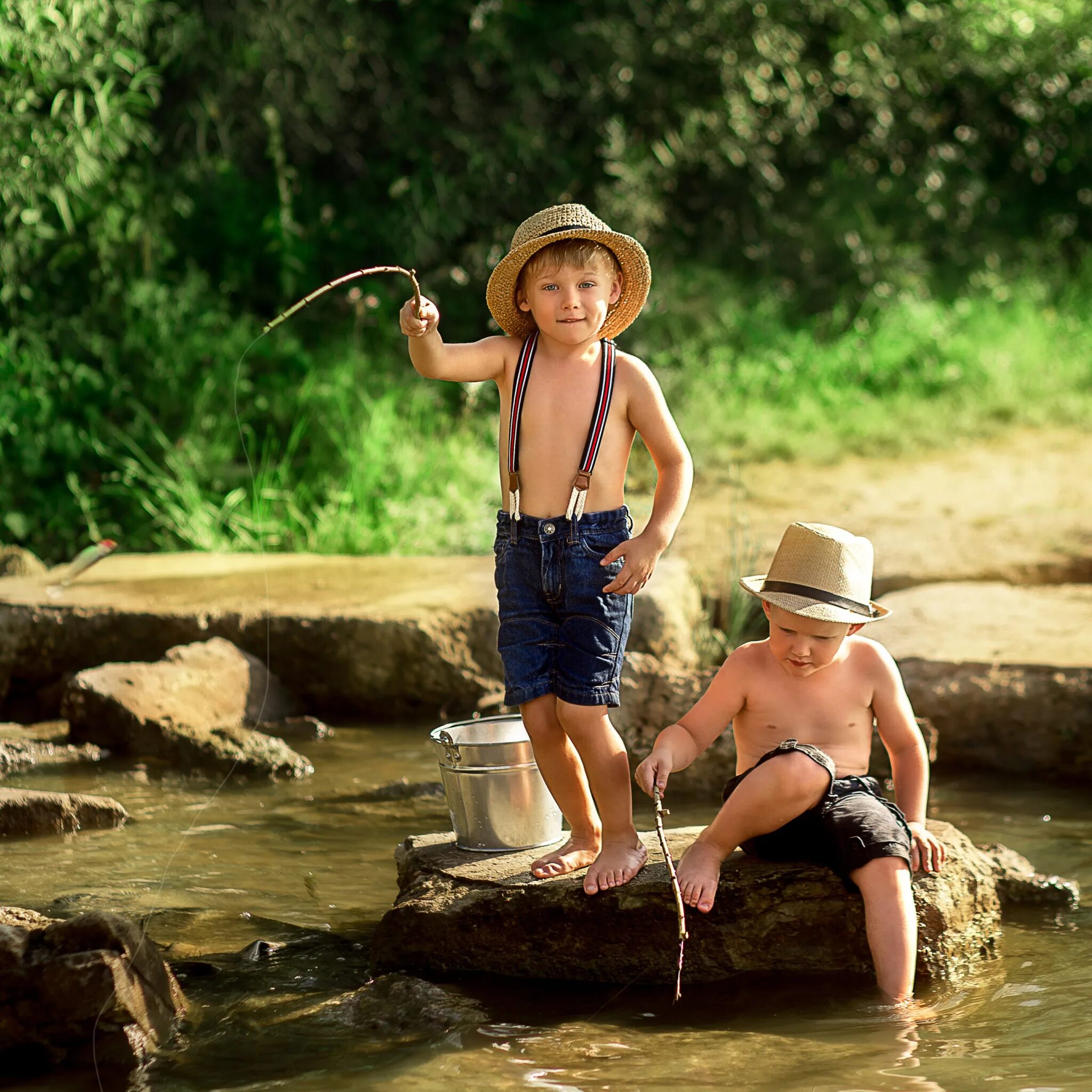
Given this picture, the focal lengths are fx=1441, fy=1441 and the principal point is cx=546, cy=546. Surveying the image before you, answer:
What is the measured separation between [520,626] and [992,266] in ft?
36.9

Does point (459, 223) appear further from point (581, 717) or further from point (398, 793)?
point (581, 717)

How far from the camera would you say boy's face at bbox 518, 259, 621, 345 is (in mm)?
3221

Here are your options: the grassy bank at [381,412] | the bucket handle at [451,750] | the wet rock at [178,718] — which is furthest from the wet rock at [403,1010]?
the grassy bank at [381,412]

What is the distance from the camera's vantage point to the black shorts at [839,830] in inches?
121

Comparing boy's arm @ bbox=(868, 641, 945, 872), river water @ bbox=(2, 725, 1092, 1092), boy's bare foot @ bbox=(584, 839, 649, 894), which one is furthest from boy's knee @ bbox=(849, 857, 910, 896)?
boy's bare foot @ bbox=(584, 839, 649, 894)

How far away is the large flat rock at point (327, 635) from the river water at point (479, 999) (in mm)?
1142

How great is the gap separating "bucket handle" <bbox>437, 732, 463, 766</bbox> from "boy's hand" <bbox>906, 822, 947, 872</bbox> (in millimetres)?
1047

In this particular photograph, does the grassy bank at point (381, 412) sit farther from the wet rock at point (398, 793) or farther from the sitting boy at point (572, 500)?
the sitting boy at point (572, 500)

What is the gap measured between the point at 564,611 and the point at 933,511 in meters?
5.48

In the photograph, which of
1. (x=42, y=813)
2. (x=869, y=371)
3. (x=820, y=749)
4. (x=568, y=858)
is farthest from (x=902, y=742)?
(x=869, y=371)

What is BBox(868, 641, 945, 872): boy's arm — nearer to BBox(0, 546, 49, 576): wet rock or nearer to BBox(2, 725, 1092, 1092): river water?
BBox(2, 725, 1092, 1092): river water

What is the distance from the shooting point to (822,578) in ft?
10.6

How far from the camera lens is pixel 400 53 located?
10.4m

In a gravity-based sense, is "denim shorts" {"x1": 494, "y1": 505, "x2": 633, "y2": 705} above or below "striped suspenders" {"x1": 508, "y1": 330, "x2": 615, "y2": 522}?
below
